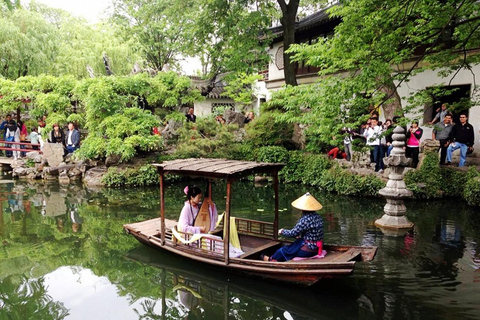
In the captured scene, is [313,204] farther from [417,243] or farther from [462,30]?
[462,30]

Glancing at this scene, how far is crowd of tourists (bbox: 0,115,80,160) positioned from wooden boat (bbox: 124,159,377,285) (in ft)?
31.8

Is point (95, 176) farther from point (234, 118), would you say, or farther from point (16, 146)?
point (234, 118)

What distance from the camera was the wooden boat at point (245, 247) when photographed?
5703 millimetres

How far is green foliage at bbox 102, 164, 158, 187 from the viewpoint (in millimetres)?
14477

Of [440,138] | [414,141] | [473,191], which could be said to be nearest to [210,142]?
[414,141]

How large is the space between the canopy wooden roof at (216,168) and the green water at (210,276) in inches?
69.1

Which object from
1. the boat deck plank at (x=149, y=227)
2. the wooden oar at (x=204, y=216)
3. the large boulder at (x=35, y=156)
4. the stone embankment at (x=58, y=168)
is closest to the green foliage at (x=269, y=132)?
the stone embankment at (x=58, y=168)

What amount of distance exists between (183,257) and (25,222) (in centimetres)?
536

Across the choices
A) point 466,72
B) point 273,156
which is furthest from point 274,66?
point 466,72

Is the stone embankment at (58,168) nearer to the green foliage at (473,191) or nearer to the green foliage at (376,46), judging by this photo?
the green foliage at (376,46)

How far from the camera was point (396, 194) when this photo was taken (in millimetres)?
8992

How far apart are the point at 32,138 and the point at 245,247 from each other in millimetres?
14739

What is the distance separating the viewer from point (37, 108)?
55.3 ft

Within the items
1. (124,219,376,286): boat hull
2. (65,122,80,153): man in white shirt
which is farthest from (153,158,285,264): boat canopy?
(65,122,80,153): man in white shirt
